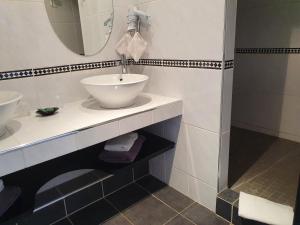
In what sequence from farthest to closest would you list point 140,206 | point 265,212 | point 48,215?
point 140,206, point 48,215, point 265,212

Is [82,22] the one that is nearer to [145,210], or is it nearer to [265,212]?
[145,210]

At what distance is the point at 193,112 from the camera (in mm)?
1550

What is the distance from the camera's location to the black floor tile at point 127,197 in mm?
1726

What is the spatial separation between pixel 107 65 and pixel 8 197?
1.04 meters

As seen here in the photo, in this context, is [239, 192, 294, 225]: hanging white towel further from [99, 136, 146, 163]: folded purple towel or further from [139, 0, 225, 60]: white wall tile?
[139, 0, 225, 60]: white wall tile

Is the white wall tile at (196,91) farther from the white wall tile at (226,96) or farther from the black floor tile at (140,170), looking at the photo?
the black floor tile at (140,170)

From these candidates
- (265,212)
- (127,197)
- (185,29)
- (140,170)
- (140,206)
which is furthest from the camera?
(140,170)

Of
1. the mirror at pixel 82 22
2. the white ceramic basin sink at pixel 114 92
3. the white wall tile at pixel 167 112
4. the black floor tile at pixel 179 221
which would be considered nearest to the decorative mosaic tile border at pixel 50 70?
the mirror at pixel 82 22

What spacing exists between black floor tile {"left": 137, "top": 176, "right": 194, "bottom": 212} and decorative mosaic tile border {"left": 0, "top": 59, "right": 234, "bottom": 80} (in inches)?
36.9

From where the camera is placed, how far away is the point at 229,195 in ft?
5.03

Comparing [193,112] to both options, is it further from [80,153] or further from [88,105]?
[80,153]

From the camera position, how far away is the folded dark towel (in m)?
1.13

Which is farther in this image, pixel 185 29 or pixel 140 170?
pixel 140 170

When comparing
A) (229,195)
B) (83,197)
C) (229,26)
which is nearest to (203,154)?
(229,195)
